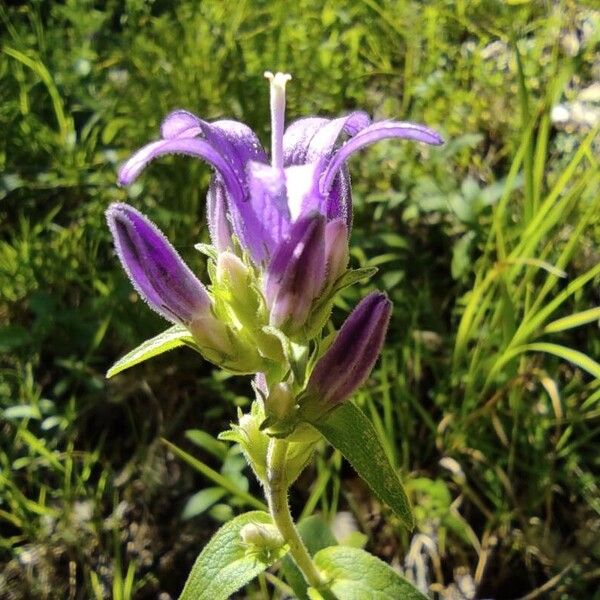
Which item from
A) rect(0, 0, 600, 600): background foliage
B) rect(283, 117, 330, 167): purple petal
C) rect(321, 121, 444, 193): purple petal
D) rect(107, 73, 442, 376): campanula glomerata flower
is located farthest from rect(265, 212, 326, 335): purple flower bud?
rect(0, 0, 600, 600): background foliage

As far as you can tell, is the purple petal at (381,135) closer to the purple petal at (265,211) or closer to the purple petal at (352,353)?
the purple petal at (265,211)

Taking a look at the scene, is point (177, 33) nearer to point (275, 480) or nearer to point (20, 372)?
point (20, 372)

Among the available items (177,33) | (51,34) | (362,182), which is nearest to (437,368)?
(362,182)

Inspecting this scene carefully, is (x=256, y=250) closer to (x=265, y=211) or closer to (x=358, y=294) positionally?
(x=265, y=211)

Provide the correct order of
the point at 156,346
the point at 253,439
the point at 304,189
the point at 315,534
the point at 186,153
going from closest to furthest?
1. the point at 304,189
2. the point at 186,153
3. the point at 156,346
4. the point at 253,439
5. the point at 315,534

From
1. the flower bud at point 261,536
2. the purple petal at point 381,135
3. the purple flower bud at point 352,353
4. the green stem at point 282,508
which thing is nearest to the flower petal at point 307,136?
the purple petal at point 381,135

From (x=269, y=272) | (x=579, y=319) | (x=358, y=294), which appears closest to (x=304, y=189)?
(x=269, y=272)
